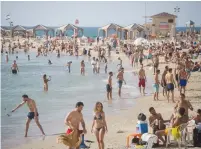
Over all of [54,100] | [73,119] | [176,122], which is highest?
[73,119]

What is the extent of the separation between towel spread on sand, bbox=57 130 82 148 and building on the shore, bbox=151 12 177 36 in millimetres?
37684

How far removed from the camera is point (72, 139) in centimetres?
625

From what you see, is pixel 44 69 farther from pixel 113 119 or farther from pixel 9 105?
pixel 113 119

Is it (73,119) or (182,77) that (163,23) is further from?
(73,119)

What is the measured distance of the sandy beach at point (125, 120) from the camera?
7940 mm

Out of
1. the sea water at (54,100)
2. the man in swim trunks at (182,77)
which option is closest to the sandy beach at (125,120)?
the sea water at (54,100)

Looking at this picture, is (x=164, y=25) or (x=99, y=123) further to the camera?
(x=164, y=25)

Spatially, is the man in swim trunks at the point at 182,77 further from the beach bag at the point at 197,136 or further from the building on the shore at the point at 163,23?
the building on the shore at the point at 163,23

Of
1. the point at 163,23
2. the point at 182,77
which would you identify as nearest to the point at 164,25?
the point at 163,23

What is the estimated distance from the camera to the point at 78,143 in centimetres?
625

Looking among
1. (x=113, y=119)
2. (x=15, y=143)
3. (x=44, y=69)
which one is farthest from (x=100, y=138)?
(x=44, y=69)

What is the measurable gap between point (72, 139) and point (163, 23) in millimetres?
38646

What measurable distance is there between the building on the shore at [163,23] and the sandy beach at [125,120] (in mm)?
28235

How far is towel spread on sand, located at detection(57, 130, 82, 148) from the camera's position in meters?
6.11
